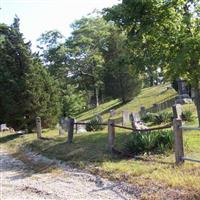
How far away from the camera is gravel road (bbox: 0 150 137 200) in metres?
9.73

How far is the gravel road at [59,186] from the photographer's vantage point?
9727mm

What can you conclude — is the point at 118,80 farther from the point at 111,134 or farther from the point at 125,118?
the point at 111,134

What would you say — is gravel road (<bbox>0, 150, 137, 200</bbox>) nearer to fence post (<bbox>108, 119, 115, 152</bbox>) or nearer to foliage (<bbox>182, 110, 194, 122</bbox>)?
fence post (<bbox>108, 119, 115, 152</bbox>)

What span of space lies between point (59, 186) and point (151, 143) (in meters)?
3.77

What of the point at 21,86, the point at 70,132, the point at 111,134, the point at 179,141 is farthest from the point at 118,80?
the point at 179,141

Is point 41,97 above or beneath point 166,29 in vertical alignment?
beneath

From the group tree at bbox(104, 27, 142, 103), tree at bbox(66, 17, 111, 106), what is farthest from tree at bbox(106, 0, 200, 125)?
tree at bbox(66, 17, 111, 106)

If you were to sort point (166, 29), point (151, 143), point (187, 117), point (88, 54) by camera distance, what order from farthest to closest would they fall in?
point (88, 54), point (187, 117), point (166, 29), point (151, 143)

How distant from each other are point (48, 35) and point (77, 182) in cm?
6021

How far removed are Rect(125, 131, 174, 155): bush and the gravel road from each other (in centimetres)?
202

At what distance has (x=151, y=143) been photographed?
542 inches

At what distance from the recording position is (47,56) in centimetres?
6756

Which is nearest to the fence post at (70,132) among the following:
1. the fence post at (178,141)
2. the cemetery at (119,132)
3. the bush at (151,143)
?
the cemetery at (119,132)

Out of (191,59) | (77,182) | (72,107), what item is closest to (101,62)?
(72,107)
